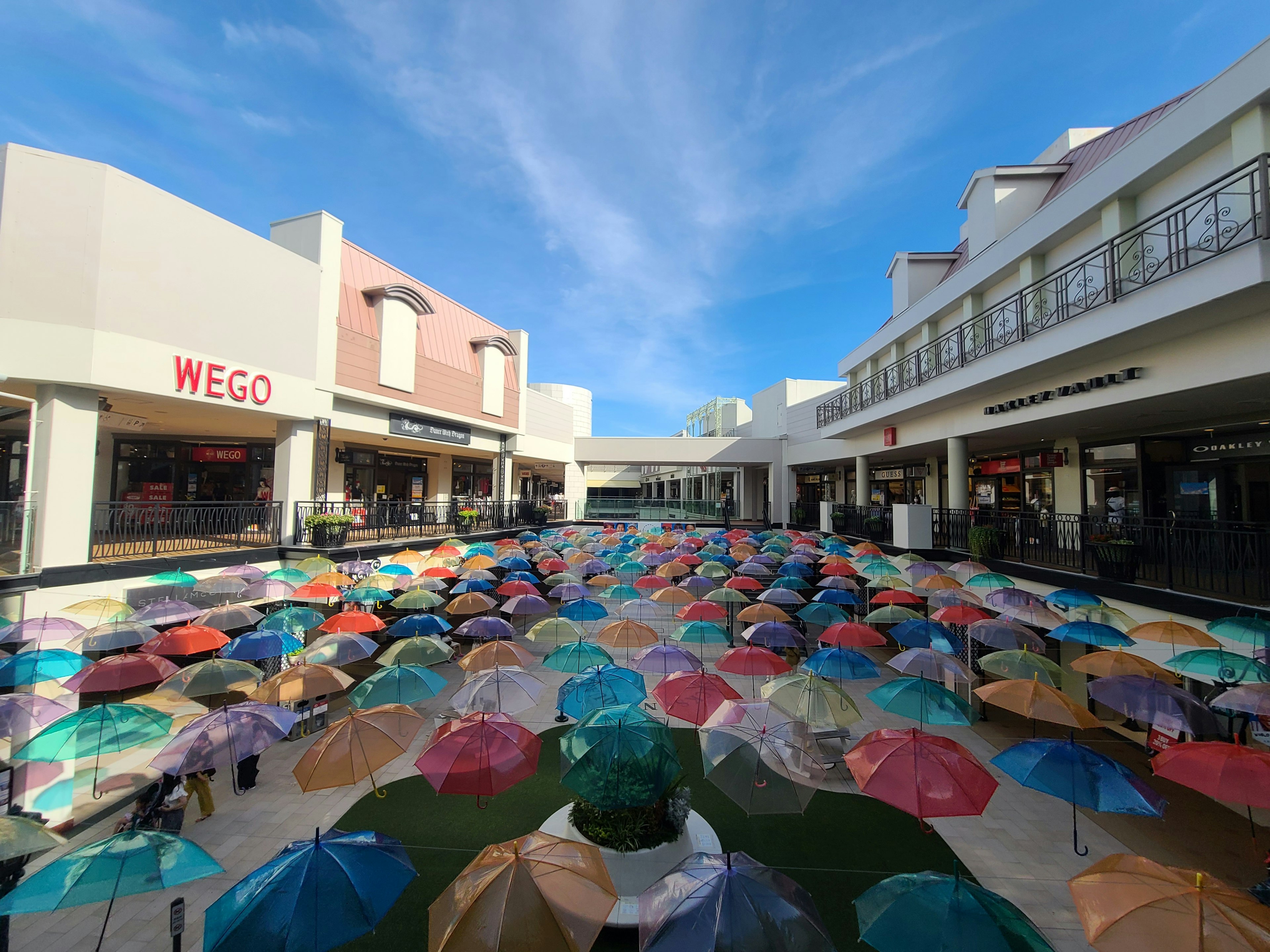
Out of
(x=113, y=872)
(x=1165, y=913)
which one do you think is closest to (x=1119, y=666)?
(x=1165, y=913)

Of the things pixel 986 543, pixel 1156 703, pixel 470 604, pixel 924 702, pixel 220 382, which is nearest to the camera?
pixel 1156 703

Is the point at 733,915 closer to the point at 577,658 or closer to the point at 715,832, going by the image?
the point at 715,832

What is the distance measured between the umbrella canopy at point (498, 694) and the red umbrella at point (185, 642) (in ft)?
16.7

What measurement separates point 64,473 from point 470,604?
863cm

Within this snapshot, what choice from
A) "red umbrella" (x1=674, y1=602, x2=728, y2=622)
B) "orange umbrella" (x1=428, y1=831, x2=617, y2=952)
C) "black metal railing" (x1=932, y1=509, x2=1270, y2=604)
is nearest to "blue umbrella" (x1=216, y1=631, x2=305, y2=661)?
"orange umbrella" (x1=428, y1=831, x2=617, y2=952)

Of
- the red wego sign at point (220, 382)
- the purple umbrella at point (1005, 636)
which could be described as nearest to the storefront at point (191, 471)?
the red wego sign at point (220, 382)

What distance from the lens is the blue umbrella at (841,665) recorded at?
950 cm

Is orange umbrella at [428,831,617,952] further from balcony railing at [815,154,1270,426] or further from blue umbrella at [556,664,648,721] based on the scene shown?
balcony railing at [815,154,1270,426]

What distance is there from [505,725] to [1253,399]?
48.7ft

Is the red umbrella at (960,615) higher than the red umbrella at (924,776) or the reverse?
higher

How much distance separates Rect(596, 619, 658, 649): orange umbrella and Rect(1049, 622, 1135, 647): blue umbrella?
293 inches

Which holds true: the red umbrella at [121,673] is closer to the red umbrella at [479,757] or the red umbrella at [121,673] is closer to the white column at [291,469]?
the red umbrella at [479,757]

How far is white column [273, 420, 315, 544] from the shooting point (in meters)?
16.4

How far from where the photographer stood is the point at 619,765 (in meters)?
5.60
